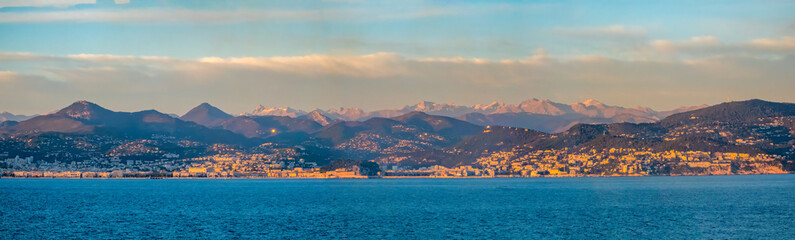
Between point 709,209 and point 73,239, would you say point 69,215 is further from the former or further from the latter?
point 709,209

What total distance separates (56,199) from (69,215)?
43.9m

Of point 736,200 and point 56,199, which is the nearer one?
point 736,200

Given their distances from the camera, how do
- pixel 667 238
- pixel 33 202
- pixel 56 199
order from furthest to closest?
pixel 56 199
pixel 33 202
pixel 667 238

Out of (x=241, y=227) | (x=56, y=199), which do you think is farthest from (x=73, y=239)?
(x=56, y=199)

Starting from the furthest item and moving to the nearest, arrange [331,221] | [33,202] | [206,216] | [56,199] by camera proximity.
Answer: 1. [56,199]
2. [33,202]
3. [206,216]
4. [331,221]

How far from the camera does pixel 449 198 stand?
153250 mm

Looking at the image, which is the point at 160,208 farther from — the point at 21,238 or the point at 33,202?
the point at 21,238

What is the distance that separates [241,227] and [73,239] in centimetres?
1855

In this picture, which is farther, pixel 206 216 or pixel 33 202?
pixel 33 202

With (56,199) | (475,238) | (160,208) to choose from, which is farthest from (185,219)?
(56,199)

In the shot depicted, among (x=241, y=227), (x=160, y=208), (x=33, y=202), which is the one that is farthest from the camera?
(x=33, y=202)

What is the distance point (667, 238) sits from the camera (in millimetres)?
82500

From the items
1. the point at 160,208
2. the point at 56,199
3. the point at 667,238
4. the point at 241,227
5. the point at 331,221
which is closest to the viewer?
the point at 667,238

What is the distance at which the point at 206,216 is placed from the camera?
4387 inches
